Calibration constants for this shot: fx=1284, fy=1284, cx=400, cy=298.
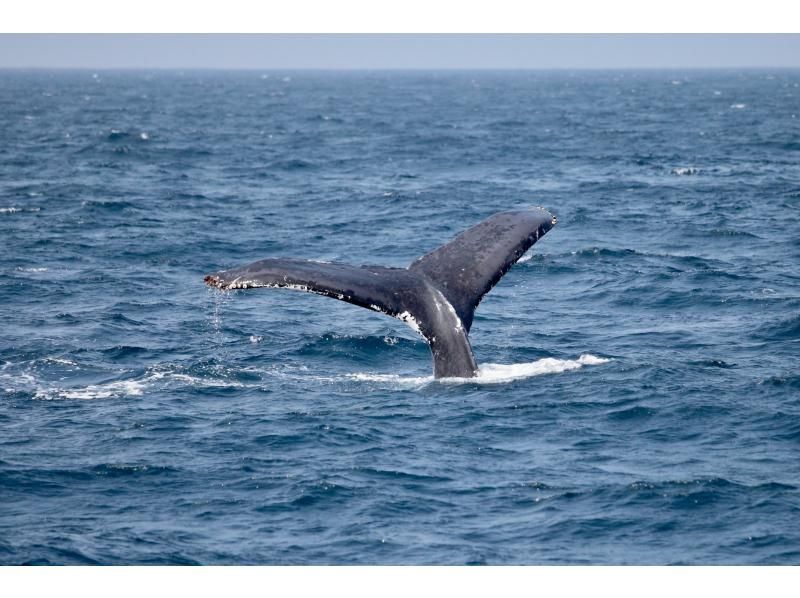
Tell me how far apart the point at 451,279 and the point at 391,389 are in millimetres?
3666

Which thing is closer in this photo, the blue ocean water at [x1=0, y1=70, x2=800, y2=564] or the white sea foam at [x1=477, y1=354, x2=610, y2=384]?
the blue ocean water at [x1=0, y1=70, x2=800, y2=564]

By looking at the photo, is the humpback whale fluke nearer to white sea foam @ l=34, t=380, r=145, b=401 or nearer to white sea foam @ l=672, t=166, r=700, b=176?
white sea foam @ l=34, t=380, r=145, b=401

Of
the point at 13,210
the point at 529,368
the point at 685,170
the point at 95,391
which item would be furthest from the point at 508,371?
the point at 685,170

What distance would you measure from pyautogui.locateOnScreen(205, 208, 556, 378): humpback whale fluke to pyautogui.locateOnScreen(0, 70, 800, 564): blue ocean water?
5.34ft

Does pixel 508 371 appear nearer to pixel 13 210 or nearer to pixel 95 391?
pixel 95 391

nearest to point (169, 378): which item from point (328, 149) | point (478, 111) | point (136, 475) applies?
point (136, 475)

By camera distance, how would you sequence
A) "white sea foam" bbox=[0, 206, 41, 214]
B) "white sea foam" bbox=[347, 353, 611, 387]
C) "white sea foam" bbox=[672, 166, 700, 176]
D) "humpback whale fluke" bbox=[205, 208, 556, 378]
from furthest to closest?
"white sea foam" bbox=[672, 166, 700, 176]
"white sea foam" bbox=[0, 206, 41, 214]
"white sea foam" bbox=[347, 353, 611, 387]
"humpback whale fluke" bbox=[205, 208, 556, 378]

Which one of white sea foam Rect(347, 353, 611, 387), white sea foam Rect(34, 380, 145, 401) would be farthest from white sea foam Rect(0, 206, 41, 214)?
white sea foam Rect(347, 353, 611, 387)

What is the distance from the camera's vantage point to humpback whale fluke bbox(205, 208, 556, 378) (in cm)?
1628

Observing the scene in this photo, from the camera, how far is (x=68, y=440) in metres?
18.0

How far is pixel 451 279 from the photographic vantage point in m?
17.0

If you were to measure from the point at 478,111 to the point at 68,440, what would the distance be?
3535 inches

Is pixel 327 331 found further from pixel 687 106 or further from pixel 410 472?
pixel 687 106

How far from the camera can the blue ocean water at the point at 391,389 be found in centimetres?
1483
